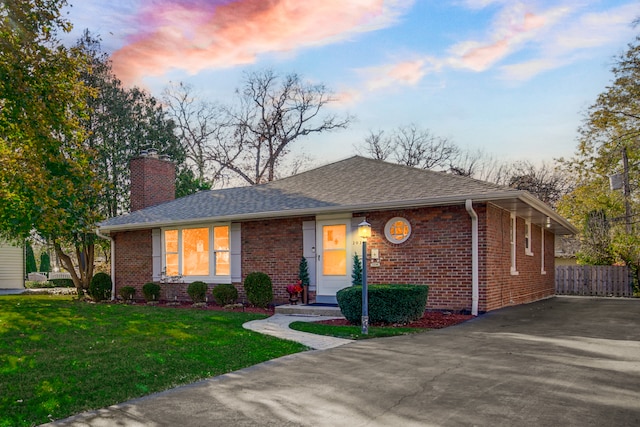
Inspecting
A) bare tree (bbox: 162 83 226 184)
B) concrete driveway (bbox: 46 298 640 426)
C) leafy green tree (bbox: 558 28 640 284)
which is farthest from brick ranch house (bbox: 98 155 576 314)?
bare tree (bbox: 162 83 226 184)

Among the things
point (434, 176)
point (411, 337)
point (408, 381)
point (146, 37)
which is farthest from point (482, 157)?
point (408, 381)

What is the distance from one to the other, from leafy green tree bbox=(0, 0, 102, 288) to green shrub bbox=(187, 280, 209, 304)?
4673mm

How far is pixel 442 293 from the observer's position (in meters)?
11.8

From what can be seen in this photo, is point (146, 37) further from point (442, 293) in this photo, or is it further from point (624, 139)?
point (624, 139)

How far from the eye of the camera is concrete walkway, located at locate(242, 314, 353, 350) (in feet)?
26.8

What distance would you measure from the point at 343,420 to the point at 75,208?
28.8 ft

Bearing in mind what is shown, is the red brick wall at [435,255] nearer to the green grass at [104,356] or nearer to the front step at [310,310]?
the front step at [310,310]

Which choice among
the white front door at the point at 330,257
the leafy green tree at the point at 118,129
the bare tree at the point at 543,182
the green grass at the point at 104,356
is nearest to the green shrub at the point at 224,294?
the white front door at the point at 330,257

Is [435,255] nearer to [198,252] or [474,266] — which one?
[474,266]

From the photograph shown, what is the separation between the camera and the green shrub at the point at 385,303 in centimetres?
1002

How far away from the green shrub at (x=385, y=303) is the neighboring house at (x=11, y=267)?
2247 cm

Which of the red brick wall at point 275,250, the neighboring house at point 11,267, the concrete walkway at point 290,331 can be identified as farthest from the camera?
the neighboring house at point 11,267

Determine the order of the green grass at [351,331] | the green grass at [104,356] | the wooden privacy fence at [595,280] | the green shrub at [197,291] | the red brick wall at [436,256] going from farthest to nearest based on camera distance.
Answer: the wooden privacy fence at [595,280] < the green shrub at [197,291] < the red brick wall at [436,256] < the green grass at [351,331] < the green grass at [104,356]

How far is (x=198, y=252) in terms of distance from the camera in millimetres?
16250
